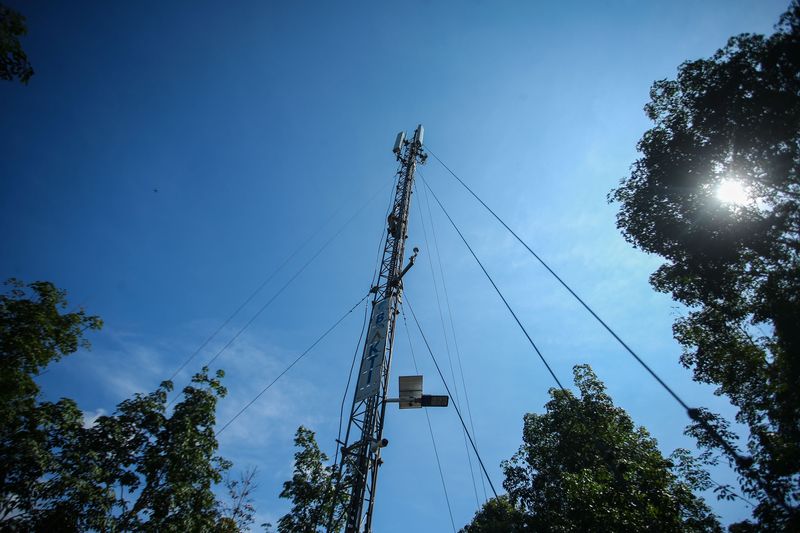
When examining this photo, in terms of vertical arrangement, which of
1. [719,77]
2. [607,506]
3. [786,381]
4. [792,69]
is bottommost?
[607,506]

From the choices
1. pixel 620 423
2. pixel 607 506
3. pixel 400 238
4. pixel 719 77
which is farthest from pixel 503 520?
pixel 719 77

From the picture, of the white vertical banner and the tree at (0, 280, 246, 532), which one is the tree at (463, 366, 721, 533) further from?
the tree at (0, 280, 246, 532)

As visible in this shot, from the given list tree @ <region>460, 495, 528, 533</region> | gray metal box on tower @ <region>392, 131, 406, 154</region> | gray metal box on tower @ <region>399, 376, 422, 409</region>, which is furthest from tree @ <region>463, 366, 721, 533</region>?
gray metal box on tower @ <region>392, 131, 406, 154</region>

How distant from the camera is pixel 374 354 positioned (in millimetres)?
9531

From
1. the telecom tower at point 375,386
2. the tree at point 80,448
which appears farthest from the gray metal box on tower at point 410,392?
the tree at point 80,448

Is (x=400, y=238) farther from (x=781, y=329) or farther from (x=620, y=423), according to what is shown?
(x=620, y=423)

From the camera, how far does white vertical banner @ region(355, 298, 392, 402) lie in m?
8.98

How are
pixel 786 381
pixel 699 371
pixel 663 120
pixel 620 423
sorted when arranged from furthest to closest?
pixel 620 423, pixel 663 120, pixel 699 371, pixel 786 381

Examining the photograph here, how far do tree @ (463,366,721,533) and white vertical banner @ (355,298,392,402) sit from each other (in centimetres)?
471

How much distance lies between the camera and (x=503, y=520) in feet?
55.2

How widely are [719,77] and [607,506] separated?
14700 mm

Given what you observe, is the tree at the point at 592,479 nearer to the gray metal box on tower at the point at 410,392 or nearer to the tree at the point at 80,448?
the gray metal box on tower at the point at 410,392

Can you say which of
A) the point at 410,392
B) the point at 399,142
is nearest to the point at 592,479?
the point at 410,392

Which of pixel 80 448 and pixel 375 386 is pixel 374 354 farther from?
pixel 80 448
